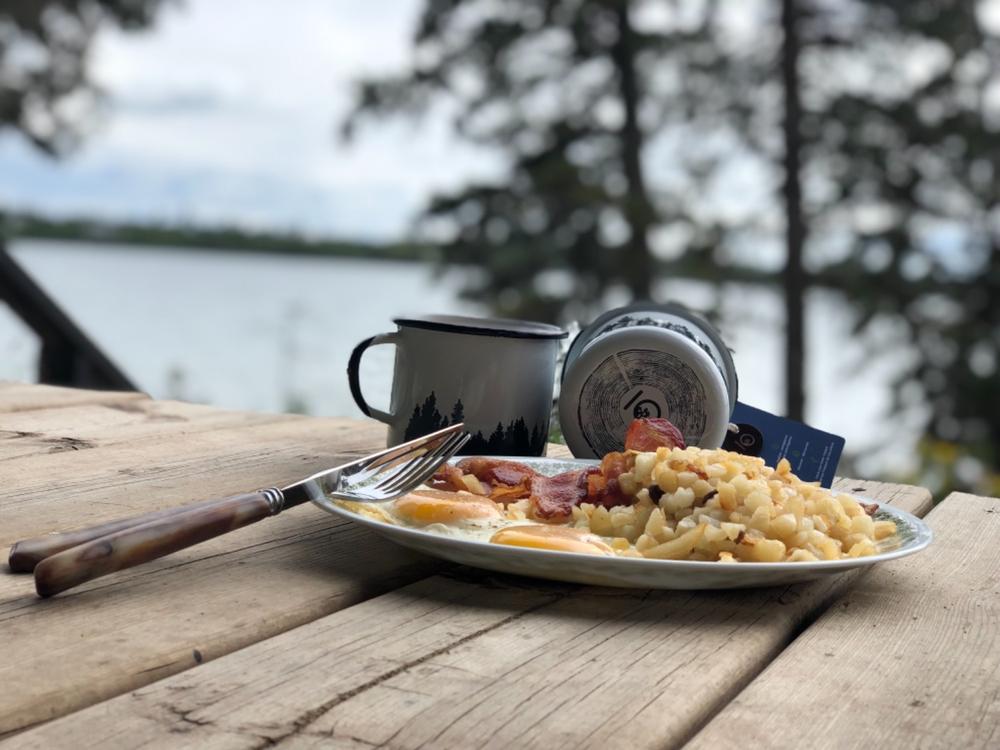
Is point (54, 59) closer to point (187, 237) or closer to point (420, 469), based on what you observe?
point (187, 237)

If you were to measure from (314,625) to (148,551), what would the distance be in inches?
5.3

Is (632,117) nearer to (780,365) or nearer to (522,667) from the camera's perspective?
(780,365)

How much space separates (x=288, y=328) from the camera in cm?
518

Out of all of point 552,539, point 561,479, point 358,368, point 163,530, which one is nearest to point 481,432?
point 358,368

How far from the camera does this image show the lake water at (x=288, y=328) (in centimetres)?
526

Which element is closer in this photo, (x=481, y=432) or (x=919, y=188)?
(x=481, y=432)

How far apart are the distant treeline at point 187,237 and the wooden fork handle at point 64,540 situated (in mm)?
5155

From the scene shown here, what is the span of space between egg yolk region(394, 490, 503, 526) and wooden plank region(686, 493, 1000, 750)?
30 centimetres

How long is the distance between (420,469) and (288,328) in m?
4.21

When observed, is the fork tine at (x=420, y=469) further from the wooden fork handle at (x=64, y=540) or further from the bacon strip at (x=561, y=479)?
the wooden fork handle at (x=64, y=540)

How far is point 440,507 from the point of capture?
3.28ft

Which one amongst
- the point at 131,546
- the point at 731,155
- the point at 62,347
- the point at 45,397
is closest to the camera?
the point at 131,546

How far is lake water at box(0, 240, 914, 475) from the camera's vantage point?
17.3 ft

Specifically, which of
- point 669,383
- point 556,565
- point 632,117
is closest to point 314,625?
point 556,565
